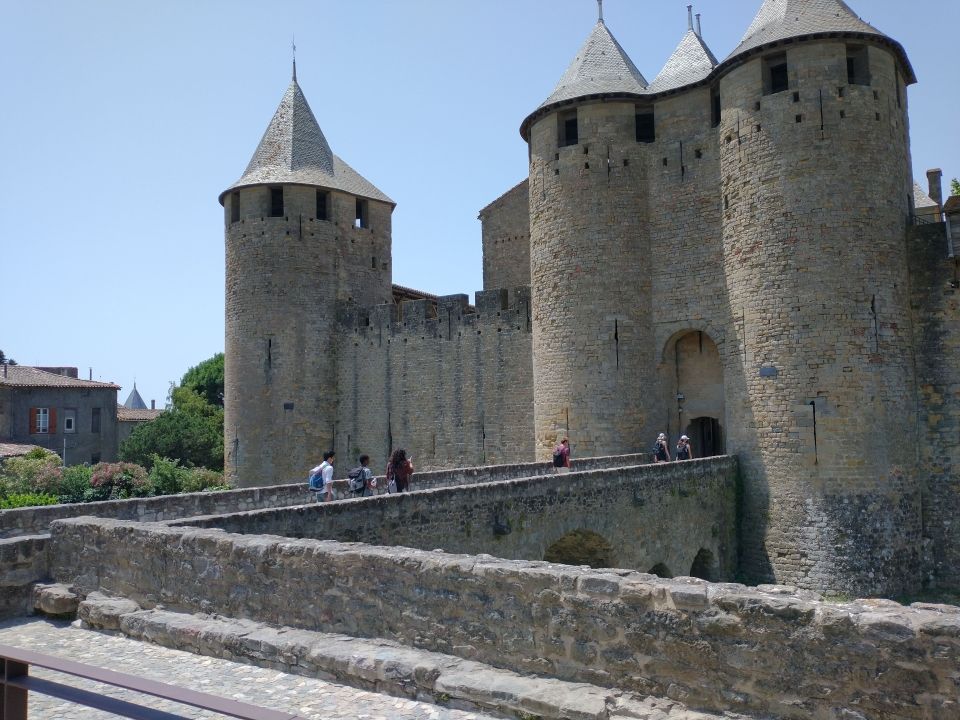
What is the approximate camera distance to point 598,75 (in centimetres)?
1981

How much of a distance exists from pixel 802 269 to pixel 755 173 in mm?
2358

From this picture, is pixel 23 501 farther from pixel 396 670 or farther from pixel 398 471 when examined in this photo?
pixel 396 670

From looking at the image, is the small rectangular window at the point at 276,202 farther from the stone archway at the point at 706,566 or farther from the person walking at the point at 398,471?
the stone archway at the point at 706,566

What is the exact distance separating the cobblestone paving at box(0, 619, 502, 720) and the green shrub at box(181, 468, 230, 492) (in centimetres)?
1811

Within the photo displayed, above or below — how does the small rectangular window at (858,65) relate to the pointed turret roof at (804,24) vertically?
below

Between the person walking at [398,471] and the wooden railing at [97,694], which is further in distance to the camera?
the person walking at [398,471]

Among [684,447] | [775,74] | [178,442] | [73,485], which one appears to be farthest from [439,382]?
[178,442]

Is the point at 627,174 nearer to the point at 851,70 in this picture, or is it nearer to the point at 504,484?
the point at 851,70

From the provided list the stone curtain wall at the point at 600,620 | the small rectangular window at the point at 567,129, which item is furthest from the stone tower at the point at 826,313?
the stone curtain wall at the point at 600,620

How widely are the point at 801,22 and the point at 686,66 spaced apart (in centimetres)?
340

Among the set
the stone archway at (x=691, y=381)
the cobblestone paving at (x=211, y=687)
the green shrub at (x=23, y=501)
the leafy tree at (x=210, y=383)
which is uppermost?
the leafy tree at (x=210, y=383)

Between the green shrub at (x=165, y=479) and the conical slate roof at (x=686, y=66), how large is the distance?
16660mm

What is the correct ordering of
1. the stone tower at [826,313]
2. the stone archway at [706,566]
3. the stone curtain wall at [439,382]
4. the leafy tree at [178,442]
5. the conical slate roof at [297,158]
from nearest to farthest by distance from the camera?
1. the stone tower at [826,313]
2. the stone archway at [706,566]
3. the stone curtain wall at [439,382]
4. the conical slate roof at [297,158]
5. the leafy tree at [178,442]

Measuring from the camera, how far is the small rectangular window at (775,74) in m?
16.8
